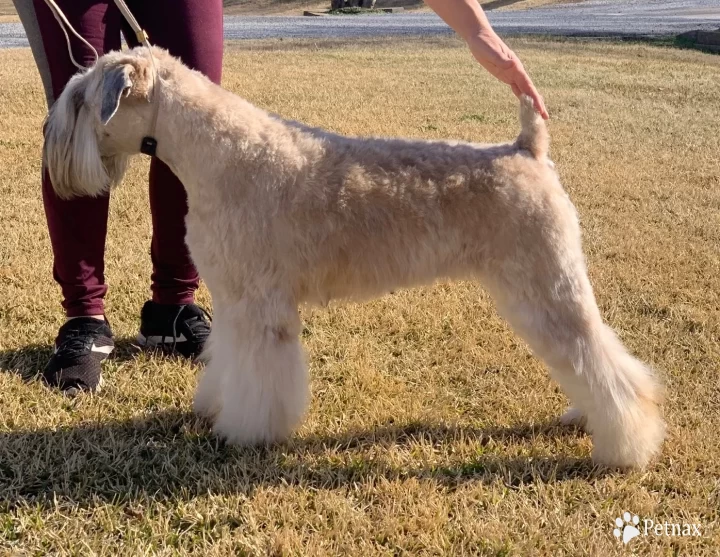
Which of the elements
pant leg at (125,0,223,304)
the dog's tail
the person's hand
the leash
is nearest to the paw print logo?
the dog's tail

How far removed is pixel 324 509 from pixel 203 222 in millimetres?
1251

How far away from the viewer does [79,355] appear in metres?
3.33

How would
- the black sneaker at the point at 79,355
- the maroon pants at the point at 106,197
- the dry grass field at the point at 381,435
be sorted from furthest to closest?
the black sneaker at the point at 79,355 → the maroon pants at the point at 106,197 → the dry grass field at the point at 381,435

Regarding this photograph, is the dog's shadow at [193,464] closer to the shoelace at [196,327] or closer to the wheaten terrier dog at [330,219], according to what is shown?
the wheaten terrier dog at [330,219]

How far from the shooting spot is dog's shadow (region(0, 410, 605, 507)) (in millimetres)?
2635

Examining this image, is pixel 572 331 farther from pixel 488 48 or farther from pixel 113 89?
pixel 113 89

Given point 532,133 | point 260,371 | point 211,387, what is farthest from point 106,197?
point 532,133

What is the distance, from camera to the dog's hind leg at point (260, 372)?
2742mm

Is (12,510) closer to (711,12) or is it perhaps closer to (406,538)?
(406,538)

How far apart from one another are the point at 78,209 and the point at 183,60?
3.02 ft

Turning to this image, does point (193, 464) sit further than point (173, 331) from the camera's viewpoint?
No

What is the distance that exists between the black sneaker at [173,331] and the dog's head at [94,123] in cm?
108

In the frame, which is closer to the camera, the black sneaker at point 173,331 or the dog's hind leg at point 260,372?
the dog's hind leg at point 260,372

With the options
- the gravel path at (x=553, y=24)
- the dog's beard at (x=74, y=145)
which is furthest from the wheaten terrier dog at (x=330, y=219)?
the gravel path at (x=553, y=24)
